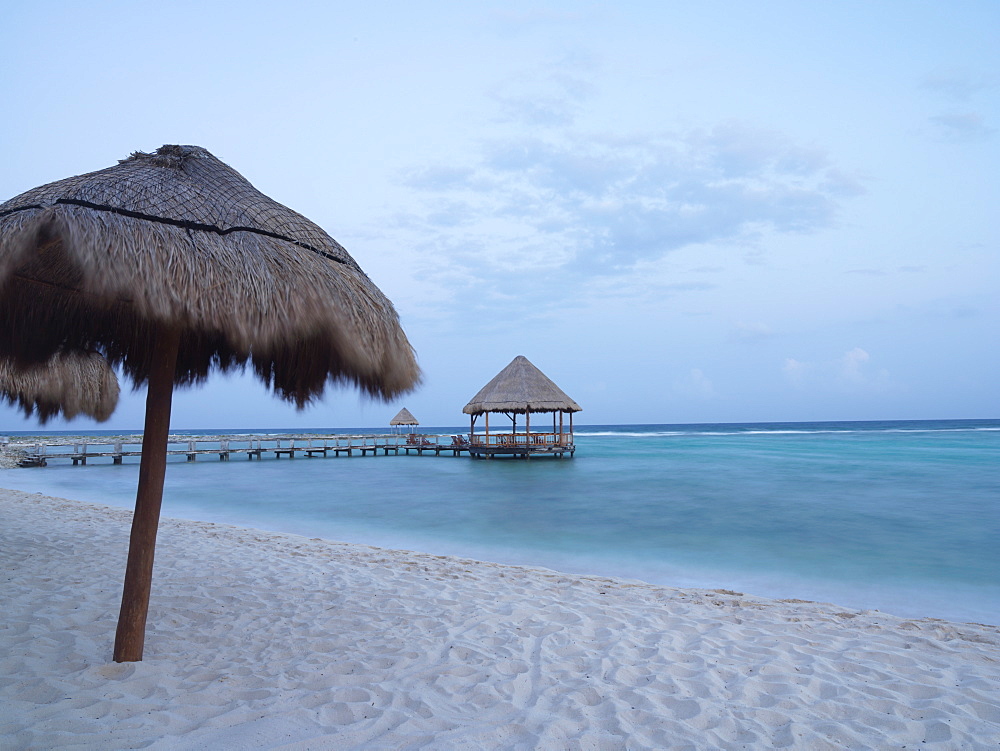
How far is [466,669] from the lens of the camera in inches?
123

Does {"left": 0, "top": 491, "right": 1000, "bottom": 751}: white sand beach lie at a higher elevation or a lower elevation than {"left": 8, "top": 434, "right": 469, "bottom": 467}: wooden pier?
lower

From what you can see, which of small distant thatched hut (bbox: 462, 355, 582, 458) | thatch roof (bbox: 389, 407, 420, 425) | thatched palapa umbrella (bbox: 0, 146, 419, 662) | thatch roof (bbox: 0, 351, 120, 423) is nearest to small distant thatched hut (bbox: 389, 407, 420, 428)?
thatch roof (bbox: 389, 407, 420, 425)

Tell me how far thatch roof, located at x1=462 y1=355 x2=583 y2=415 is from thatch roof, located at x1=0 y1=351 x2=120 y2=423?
16131 mm

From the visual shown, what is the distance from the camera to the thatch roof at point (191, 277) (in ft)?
7.45

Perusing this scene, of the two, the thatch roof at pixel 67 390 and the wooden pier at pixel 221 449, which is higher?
the thatch roof at pixel 67 390

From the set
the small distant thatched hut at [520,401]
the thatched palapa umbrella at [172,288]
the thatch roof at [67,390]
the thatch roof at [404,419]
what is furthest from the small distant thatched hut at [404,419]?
the thatched palapa umbrella at [172,288]

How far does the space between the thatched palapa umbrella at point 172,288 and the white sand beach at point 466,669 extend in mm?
516

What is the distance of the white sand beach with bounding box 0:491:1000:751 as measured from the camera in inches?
95.4

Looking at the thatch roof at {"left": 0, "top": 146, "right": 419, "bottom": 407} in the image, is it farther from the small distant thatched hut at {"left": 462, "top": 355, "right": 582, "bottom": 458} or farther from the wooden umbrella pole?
the small distant thatched hut at {"left": 462, "top": 355, "right": 582, "bottom": 458}

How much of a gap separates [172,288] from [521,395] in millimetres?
21036

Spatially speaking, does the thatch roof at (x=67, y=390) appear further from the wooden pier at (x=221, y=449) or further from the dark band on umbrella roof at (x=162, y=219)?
the wooden pier at (x=221, y=449)

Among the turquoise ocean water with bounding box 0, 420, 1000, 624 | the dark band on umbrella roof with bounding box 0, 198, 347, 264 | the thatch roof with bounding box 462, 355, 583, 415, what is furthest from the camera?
the thatch roof with bounding box 462, 355, 583, 415

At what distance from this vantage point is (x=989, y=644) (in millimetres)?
3965

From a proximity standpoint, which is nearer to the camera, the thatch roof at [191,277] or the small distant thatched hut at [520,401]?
the thatch roof at [191,277]
